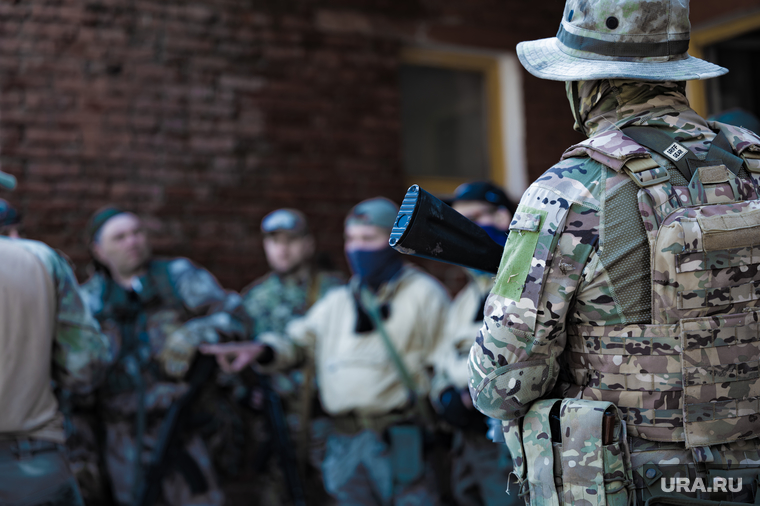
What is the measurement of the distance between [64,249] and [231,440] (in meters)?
1.53

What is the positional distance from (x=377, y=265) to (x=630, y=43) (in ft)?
7.62

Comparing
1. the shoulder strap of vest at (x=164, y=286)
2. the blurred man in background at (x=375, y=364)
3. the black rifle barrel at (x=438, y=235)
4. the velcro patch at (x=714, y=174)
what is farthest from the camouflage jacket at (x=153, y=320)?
the velcro patch at (x=714, y=174)

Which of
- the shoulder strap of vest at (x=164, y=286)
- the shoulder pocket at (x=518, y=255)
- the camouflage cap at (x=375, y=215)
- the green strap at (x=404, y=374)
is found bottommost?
the green strap at (x=404, y=374)

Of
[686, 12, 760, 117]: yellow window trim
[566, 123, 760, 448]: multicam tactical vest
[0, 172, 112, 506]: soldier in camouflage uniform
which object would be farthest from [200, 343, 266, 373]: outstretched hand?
[686, 12, 760, 117]: yellow window trim

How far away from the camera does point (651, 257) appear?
1403 millimetres

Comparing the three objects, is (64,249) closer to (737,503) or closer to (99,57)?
(99,57)

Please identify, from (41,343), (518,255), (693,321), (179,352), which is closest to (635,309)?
(693,321)

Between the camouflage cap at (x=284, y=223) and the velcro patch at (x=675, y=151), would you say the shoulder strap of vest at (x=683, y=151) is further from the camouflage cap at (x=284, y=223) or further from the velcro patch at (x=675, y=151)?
the camouflage cap at (x=284, y=223)

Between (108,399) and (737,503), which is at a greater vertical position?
(737,503)

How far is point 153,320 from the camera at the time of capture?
3812 millimetres

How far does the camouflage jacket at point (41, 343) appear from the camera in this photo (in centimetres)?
233

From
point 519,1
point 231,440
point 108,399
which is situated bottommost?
point 231,440

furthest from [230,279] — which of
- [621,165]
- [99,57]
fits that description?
[621,165]

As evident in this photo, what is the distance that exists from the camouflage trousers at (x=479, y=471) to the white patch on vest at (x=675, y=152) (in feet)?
6.90
